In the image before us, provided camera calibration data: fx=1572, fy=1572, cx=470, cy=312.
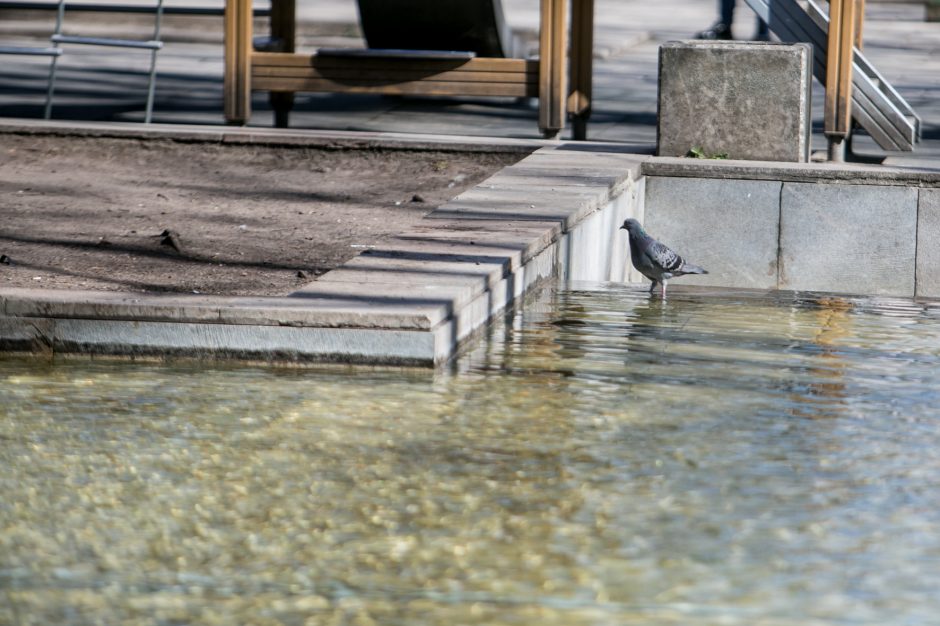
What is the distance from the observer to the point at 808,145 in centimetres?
1016

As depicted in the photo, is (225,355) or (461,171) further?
(461,171)

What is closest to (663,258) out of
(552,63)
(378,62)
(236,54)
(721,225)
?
(721,225)

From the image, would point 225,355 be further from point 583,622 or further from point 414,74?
point 414,74

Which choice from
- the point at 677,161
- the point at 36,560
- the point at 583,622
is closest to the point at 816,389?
the point at 583,622

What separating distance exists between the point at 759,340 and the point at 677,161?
3.39 meters

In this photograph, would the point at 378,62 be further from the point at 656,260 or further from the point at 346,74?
the point at 656,260

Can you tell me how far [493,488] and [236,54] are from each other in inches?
302

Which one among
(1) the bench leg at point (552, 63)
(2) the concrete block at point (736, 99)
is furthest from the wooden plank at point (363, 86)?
(2) the concrete block at point (736, 99)

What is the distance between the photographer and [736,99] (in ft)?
32.8

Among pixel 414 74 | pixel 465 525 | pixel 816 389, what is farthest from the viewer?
pixel 414 74

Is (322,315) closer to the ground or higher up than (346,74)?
closer to the ground

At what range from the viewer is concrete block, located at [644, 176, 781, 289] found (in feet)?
31.8

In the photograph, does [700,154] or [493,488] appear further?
[700,154]

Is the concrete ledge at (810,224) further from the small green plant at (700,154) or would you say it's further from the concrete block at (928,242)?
the small green plant at (700,154)
